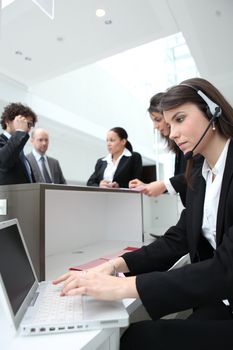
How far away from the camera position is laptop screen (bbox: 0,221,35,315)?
0.59m

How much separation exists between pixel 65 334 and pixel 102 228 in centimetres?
134

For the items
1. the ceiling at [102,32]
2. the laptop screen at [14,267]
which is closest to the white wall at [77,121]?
the ceiling at [102,32]

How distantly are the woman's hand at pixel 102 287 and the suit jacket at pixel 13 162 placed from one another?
3.46 feet

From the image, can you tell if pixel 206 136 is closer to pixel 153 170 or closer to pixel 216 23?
pixel 216 23

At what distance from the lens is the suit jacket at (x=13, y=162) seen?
1.50 meters

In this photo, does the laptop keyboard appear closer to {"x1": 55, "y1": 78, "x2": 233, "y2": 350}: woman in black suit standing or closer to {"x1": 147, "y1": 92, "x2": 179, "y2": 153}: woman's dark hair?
{"x1": 55, "y1": 78, "x2": 233, "y2": 350}: woman in black suit standing

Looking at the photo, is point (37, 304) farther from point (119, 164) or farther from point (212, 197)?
point (119, 164)

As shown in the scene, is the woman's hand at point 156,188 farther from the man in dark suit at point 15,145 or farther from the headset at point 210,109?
the man in dark suit at point 15,145

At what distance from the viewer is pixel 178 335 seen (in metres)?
0.67

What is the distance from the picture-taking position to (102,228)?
188cm

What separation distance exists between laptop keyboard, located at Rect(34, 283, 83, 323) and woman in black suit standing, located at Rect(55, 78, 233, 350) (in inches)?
1.5

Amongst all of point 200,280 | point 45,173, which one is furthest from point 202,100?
point 45,173

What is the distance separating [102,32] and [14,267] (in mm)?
3180

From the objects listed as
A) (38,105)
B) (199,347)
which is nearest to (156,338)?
(199,347)
